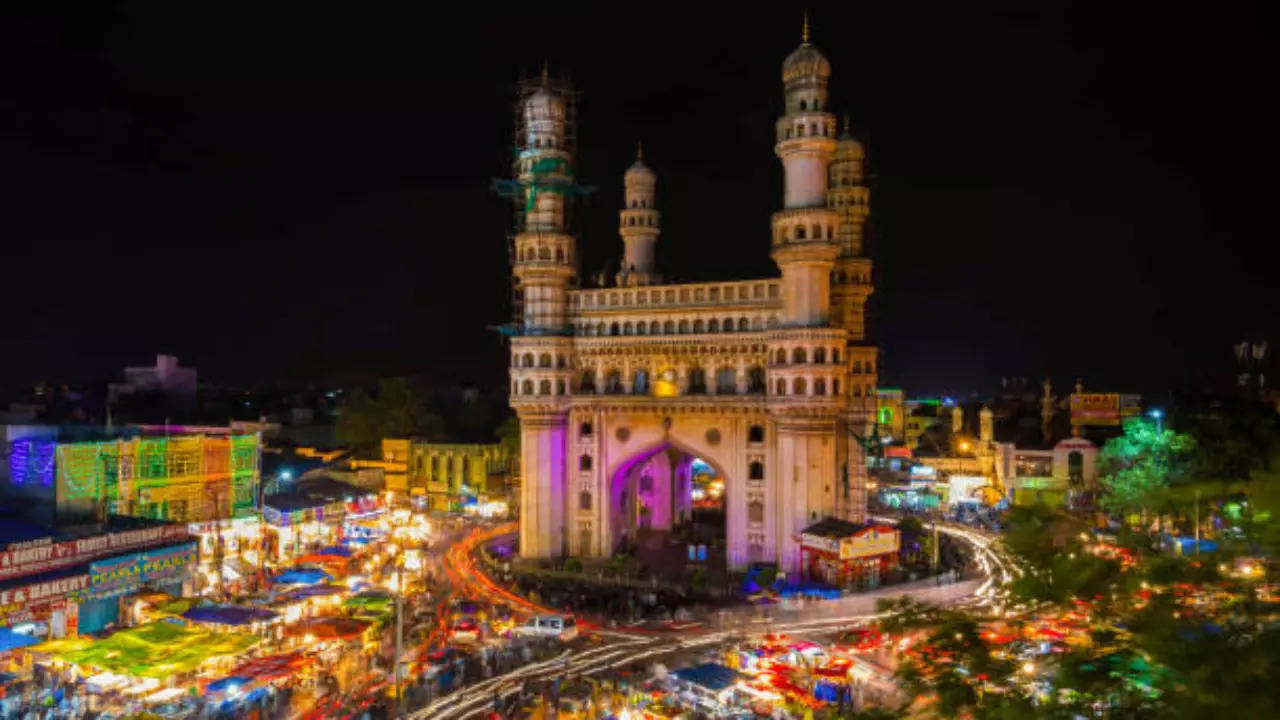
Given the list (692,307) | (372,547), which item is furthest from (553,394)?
(372,547)

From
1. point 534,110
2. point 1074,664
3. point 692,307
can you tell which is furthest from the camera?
point 534,110

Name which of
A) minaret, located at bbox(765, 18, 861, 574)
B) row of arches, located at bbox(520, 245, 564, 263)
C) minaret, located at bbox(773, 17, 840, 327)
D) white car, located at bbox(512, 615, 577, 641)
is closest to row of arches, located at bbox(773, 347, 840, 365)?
minaret, located at bbox(765, 18, 861, 574)

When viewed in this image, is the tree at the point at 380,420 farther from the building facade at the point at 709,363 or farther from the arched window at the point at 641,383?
the arched window at the point at 641,383

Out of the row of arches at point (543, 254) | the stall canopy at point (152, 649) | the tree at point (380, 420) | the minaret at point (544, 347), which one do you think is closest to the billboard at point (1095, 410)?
the minaret at point (544, 347)

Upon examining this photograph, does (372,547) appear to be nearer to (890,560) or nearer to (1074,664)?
(890,560)

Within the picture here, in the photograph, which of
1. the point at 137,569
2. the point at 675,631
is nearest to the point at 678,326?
the point at 675,631

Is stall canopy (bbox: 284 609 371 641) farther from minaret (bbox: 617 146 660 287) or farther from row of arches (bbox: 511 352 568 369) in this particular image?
minaret (bbox: 617 146 660 287)
